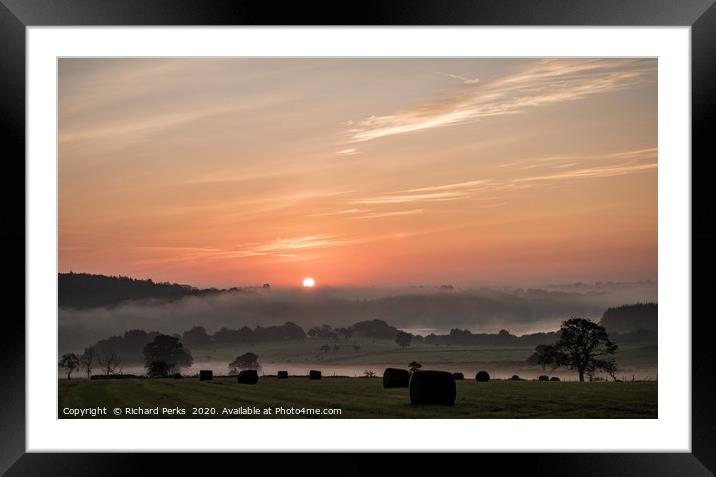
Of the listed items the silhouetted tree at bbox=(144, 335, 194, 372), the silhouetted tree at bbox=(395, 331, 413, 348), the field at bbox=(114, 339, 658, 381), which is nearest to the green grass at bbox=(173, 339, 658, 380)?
the field at bbox=(114, 339, 658, 381)

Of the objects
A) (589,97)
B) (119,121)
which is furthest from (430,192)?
(119,121)

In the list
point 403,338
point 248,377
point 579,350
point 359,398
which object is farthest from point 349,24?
point 579,350

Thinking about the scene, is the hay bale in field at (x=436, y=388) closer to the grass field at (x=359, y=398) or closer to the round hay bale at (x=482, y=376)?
the grass field at (x=359, y=398)

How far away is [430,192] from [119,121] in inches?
181

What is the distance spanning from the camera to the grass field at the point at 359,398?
33.9ft

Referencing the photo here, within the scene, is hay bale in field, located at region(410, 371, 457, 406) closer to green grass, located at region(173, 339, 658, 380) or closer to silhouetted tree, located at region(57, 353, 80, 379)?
green grass, located at region(173, 339, 658, 380)

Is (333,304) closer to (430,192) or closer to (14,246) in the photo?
(430,192)

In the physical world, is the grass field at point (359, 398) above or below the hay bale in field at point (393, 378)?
below

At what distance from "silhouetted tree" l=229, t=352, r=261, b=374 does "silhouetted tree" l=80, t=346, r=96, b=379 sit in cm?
267

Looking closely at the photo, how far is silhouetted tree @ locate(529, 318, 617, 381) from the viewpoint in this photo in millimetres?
14977

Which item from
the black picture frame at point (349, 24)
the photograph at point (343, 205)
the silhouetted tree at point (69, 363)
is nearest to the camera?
the black picture frame at point (349, 24)

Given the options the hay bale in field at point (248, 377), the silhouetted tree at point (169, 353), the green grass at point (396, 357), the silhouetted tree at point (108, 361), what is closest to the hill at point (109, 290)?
the silhouetted tree at point (108, 361)

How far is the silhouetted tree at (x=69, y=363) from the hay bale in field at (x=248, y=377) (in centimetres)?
297

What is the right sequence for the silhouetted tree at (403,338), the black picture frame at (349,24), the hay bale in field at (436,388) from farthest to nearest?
the silhouetted tree at (403,338), the hay bale in field at (436,388), the black picture frame at (349,24)
